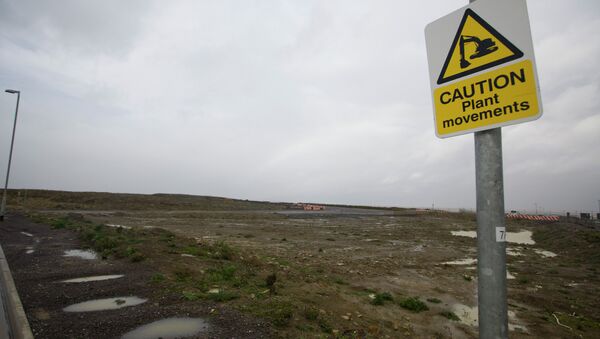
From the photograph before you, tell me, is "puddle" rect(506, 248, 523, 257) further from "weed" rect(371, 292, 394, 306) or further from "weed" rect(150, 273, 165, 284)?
"weed" rect(150, 273, 165, 284)

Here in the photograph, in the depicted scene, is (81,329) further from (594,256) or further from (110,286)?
(594,256)

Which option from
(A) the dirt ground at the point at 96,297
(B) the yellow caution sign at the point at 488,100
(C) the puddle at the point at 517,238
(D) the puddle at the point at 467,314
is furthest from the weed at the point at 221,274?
(C) the puddle at the point at 517,238

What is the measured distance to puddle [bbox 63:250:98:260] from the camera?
35.1 feet

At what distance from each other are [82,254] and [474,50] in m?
13.9

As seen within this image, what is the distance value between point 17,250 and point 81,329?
383 inches

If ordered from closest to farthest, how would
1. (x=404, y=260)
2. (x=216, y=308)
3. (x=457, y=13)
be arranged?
(x=457, y=13) → (x=216, y=308) → (x=404, y=260)

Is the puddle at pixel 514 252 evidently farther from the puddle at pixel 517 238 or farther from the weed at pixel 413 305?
the weed at pixel 413 305

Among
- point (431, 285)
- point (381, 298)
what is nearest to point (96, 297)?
point (381, 298)

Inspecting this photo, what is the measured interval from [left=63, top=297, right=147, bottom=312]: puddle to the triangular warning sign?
716cm

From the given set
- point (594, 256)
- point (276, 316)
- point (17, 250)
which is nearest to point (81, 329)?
point (276, 316)

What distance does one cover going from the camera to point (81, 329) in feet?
16.3

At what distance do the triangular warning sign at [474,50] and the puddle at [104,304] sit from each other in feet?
23.5

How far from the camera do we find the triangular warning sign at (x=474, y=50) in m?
1.95

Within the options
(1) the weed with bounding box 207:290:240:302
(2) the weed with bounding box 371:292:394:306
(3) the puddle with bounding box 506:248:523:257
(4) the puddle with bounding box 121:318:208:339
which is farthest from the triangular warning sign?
(3) the puddle with bounding box 506:248:523:257
